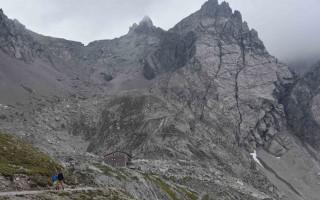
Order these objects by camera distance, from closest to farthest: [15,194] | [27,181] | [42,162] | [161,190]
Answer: [15,194] < [27,181] < [42,162] < [161,190]

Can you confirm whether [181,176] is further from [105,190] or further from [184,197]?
[105,190]

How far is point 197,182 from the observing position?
185 meters

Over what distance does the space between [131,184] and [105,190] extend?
5654cm

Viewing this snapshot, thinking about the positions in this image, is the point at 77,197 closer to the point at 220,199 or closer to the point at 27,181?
the point at 27,181

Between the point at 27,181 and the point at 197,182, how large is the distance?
461ft

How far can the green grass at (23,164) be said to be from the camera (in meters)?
50.8

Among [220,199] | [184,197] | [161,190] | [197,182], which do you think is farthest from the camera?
[197,182]

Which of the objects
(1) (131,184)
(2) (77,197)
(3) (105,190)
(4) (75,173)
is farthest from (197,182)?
(2) (77,197)

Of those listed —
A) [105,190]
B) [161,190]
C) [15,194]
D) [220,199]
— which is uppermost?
[15,194]

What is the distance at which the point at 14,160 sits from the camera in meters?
59.0

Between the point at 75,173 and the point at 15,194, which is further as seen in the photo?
the point at 75,173

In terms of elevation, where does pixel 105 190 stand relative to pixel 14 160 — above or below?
below

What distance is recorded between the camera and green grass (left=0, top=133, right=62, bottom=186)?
50781 mm

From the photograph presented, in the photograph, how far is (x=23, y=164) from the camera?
58.4m
